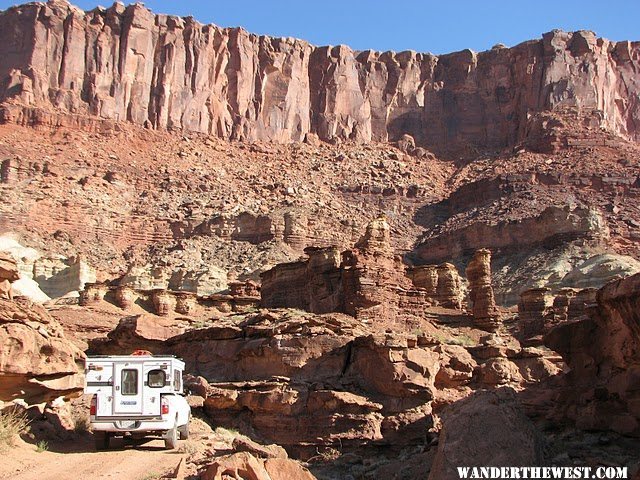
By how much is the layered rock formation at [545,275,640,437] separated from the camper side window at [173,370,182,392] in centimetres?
655

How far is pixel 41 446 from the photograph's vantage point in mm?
13430

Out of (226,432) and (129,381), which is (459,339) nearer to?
(226,432)

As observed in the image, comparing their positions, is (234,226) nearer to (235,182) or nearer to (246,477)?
(235,182)

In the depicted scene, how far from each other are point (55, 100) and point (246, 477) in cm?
10200

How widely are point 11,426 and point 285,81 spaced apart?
382ft

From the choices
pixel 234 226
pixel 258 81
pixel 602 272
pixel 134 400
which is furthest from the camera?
pixel 258 81

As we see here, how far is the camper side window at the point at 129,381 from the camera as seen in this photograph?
46.3ft

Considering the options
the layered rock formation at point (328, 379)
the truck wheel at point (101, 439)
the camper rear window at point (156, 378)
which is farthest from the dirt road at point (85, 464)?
the layered rock formation at point (328, 379)

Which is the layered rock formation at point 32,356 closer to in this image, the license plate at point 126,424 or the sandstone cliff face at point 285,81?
the license plate at point 126,424

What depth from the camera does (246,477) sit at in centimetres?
1065

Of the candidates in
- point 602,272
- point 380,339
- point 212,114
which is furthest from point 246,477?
point 212,114

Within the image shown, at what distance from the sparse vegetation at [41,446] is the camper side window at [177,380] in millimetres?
2273

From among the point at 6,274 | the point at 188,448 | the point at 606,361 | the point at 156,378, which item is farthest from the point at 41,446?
the point at 606,361

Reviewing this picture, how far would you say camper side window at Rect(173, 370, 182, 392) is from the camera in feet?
47.7
